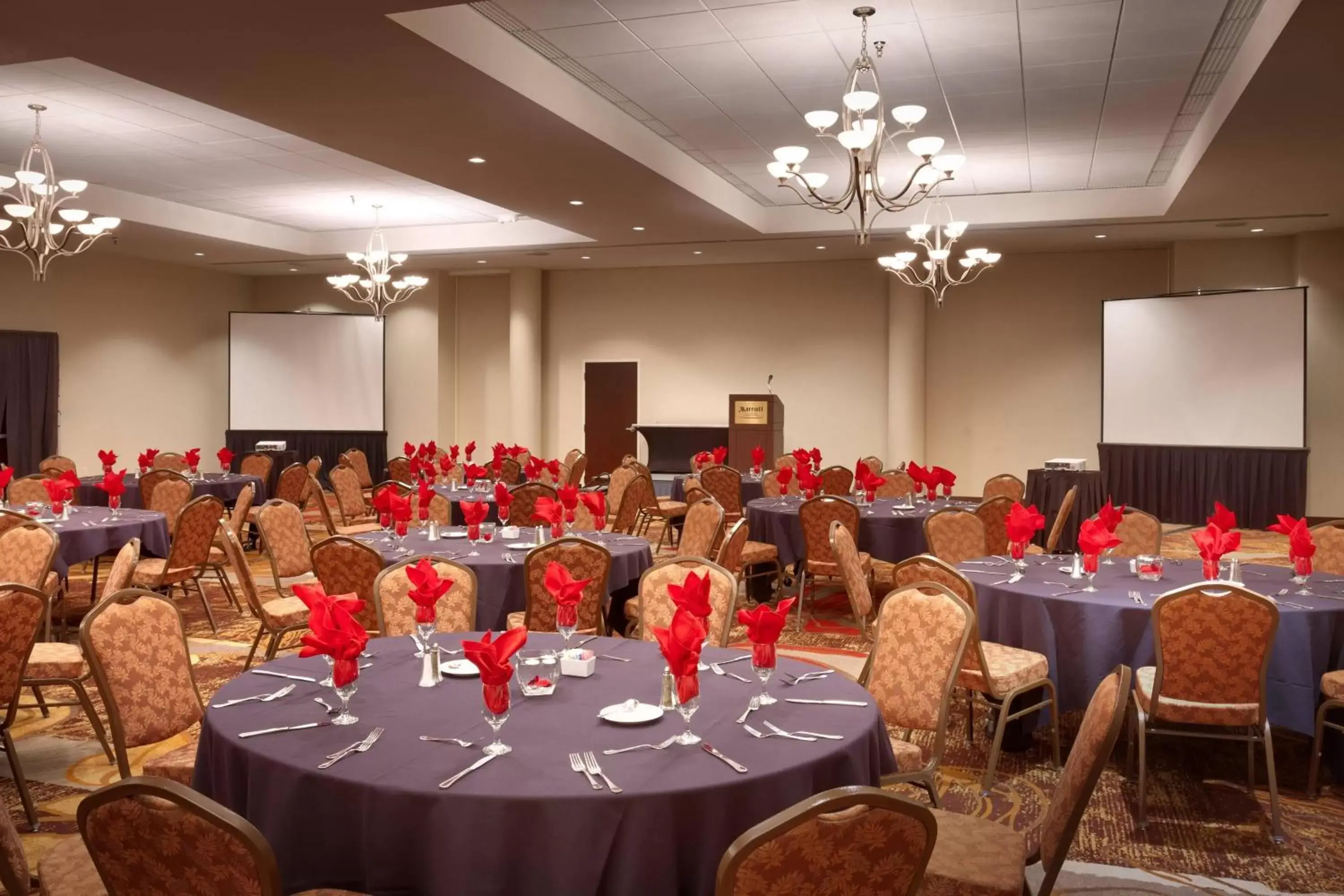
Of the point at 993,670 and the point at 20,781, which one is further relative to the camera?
the point at 993,670

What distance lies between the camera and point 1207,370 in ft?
40.2

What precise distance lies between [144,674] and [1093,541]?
400cm

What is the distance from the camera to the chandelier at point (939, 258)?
10281 millimetres

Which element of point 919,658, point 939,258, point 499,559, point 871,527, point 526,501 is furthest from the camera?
Answer: point 939,258

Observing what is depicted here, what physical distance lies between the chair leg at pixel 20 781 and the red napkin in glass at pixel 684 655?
2.68 meters

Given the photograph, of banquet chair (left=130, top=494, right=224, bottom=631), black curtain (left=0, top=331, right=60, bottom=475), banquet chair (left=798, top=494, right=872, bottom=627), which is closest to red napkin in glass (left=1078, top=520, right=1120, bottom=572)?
banquet chair (left=798, top=494, right=872, bottom=627)

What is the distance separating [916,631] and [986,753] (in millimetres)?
1461

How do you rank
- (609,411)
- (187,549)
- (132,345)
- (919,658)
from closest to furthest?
(919,658) → (187,549) → (132,345) → (609,411)

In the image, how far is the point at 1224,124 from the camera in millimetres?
7543

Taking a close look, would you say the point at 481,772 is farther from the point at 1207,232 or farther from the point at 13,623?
the point at 1207,232

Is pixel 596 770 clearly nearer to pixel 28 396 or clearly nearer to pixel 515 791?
pixel 515 791

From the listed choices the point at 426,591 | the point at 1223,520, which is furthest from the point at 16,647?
the point at 1223,520

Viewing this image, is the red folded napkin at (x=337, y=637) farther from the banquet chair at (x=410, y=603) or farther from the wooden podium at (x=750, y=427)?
the wooden podium at (x=750, y=427)

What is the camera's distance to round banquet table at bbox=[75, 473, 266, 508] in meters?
10.2
